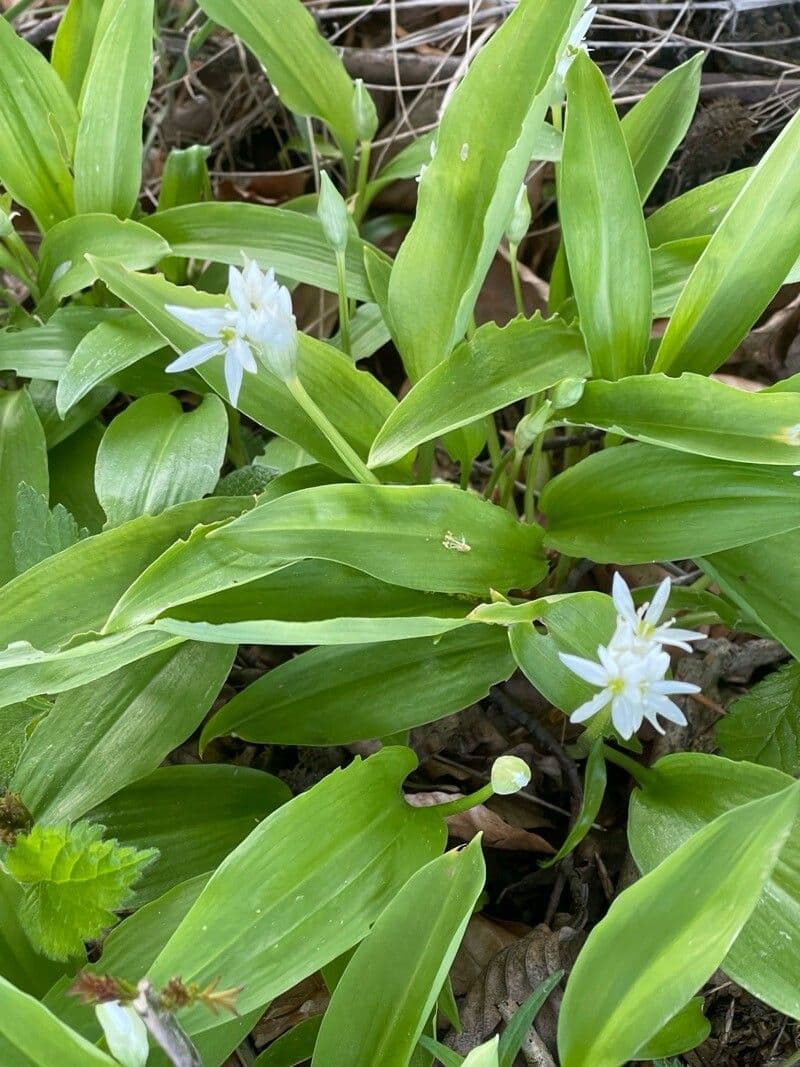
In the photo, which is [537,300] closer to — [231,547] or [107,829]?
[231,547]

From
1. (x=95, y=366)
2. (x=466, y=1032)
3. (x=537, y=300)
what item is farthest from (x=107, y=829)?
(x=537, y=300)

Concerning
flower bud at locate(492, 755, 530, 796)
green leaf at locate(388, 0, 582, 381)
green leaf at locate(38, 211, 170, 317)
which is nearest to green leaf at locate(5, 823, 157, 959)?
flower bud at locate(492, 755, 530, 796)

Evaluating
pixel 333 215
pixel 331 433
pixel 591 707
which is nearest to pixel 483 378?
pixel 331 433

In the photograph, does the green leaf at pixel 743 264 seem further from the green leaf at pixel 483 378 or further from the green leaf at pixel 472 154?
the green leaf at pixel 472 154

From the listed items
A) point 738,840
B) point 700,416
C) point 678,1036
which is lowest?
point 678,1036

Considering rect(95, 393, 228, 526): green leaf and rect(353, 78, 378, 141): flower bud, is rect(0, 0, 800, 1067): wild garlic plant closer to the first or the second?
rect(95, 393, 228, 526): green leaf

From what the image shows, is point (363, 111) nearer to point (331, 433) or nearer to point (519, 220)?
point (519, 220)
